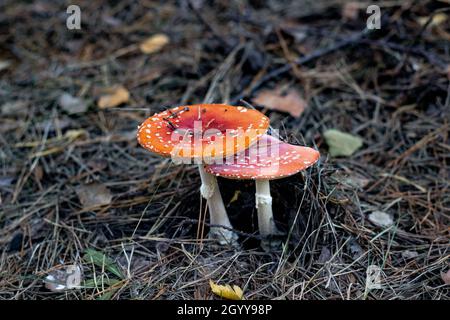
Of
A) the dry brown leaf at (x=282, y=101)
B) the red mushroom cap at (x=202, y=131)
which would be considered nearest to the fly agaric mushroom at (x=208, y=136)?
the red mushroom cap at (x=202, y=131)

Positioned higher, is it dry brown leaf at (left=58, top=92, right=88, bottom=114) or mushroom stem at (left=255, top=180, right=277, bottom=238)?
dry brown leaf at (left=58, top=92, right=88, bottom=114)

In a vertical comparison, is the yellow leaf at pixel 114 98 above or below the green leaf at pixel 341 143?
above

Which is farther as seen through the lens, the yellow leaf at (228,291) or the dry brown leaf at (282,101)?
the dry brown leaf at (282,101)

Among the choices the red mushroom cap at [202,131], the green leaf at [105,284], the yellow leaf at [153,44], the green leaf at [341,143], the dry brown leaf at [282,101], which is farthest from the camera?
the yellow leaf at [153,44]

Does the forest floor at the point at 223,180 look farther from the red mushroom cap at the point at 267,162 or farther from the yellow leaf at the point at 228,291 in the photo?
the red mushroom cap at the point at 267,162

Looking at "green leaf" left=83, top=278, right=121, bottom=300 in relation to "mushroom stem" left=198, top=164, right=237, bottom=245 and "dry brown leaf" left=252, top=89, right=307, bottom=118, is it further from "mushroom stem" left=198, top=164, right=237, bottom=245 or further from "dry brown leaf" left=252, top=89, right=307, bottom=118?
"dry brown leaf" left=252, top=89, right=307, bottom=118

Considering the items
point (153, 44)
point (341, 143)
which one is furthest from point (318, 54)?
point (153, 44)

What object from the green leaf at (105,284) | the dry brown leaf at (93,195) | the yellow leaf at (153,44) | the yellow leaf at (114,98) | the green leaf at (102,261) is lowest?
the green leaf at (105,284)

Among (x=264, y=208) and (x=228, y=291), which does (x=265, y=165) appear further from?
(x=228, y=291)

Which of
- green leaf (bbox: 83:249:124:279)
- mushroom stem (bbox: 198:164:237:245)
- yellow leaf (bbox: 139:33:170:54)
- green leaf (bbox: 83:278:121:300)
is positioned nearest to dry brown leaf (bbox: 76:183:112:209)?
green leaf (bbox: 83:249:124:279)
